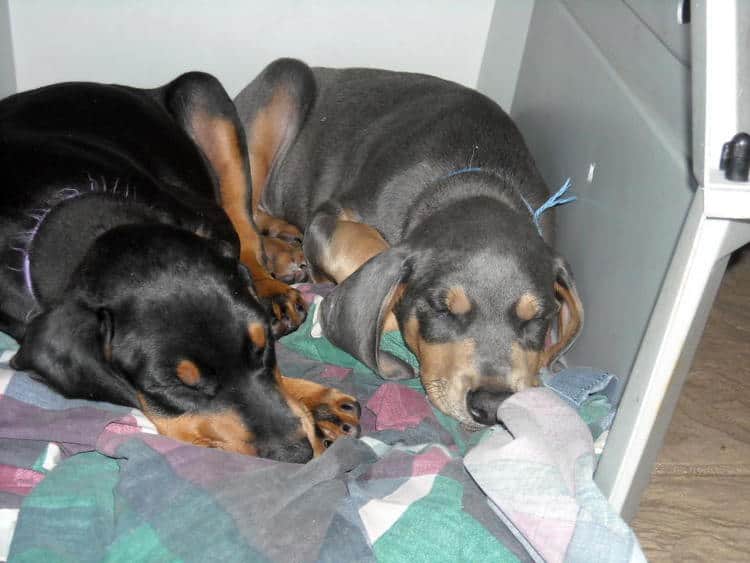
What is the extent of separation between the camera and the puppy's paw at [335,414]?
3.41 m

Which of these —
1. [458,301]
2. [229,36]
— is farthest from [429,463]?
[229,36]

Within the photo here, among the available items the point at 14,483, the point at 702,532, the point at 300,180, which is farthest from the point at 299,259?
the point at 702,532

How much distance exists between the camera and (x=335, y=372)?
3859 mm

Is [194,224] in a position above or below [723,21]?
below

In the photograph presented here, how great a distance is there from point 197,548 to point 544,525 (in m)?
1.05

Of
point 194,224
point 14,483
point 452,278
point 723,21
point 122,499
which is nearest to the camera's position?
point 723,21

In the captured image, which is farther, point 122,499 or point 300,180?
point 300,180

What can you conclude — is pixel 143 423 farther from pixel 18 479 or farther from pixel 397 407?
pixel 397 407

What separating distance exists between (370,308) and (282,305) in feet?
2.08

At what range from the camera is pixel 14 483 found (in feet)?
10.0

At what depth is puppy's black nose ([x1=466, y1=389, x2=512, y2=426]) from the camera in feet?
11.0

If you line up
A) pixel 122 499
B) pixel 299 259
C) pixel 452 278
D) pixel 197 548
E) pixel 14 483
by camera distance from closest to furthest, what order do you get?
pixel 197 548 < pixel 122 499 < pixel 14 483 < pixel 452 278 < pixel 299 259

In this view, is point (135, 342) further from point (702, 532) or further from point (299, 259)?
point (702, 532)

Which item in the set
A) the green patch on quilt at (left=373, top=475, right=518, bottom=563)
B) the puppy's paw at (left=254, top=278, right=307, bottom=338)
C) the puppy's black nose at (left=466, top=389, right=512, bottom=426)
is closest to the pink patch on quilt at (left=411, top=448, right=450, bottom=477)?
the green patch on quilt at (left=373, top=475, right=518, bottom=563)
